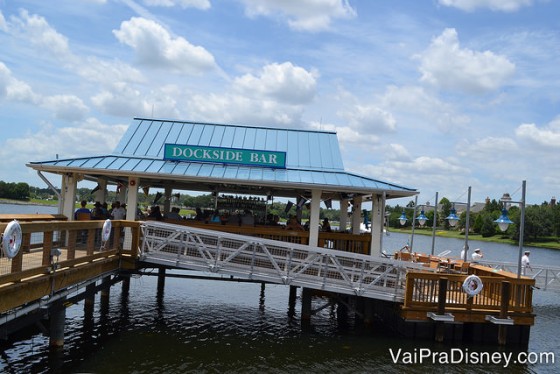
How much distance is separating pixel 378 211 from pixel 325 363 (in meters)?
6.47

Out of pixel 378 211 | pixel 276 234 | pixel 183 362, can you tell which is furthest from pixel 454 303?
pixel 183 362

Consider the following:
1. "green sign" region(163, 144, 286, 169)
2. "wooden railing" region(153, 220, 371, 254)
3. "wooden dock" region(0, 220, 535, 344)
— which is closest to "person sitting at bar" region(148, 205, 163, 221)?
"wooden railing" region(153, 220, 371, 254)

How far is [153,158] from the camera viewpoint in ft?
64.0

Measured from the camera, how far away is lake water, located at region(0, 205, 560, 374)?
1316 centimetres

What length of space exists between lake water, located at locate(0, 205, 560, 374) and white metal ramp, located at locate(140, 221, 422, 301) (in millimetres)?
1755

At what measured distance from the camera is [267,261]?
52.9 feet

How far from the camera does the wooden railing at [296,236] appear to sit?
1812cm

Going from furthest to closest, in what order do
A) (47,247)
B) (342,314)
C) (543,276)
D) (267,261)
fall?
(543,276) → (342,314) → (267,261) → (47,247)

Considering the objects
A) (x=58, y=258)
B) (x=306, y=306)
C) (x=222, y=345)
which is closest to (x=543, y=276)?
(x=306, y=306)

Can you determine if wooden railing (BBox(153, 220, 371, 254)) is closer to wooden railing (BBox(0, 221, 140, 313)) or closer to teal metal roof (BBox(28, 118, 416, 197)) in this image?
teal metal roof (BBox(28, 118, 416, 197))

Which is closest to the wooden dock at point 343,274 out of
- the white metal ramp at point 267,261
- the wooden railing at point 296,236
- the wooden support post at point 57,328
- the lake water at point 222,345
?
the white metal ramp at point 267,261

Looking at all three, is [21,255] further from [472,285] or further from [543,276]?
[543,276]

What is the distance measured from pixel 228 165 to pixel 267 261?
4.53 meters

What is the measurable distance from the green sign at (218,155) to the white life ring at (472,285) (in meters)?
7.35
